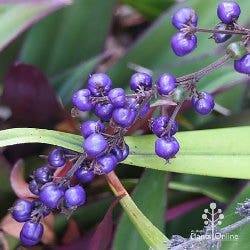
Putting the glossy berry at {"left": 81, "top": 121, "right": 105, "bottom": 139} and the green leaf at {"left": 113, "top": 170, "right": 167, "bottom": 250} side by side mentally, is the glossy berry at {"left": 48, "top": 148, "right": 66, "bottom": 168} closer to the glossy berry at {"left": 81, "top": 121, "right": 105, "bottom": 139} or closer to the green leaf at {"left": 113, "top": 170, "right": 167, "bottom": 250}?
the glossy berry at {"left": 81, "top": 121, "right": 105, "bottom": 139}

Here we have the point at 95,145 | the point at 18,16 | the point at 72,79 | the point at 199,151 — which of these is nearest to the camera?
the point at 95,145

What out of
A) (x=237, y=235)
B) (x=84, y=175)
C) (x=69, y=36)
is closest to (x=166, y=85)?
(x=84, y=175)

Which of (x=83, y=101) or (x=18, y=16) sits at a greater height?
(x=18, y=16)

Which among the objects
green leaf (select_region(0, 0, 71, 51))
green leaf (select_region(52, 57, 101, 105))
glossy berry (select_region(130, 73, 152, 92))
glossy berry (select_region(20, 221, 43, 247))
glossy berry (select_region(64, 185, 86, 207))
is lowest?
glossy berry (select_region(20, 221, 43, 247))

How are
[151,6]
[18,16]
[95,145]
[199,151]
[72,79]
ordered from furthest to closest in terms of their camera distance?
[151,6], [72,79], [18,16], [199,151], [95,145]

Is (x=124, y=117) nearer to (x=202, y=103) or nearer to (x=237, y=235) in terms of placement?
(x=202, y=103)

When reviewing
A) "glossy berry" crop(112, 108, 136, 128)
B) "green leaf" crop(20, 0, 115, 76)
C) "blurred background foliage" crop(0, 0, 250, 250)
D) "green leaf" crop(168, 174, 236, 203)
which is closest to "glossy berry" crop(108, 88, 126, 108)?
"glossy berry" crop(112, 108, 136, 128)

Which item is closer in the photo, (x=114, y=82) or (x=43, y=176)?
(x=43, y=176)

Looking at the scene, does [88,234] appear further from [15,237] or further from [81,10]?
[81,10]
